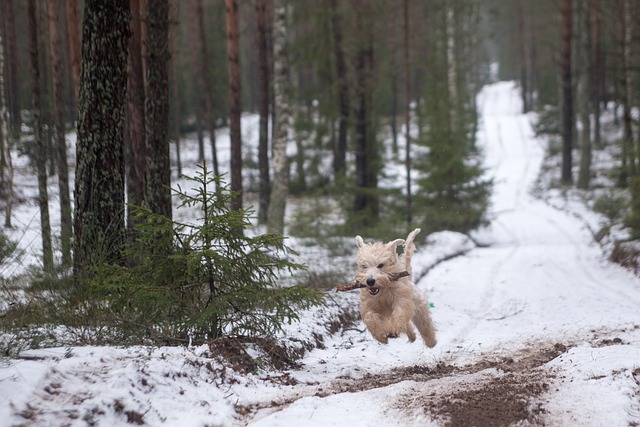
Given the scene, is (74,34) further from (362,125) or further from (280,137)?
(362,125)

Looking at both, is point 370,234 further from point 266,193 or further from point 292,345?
point 266,193

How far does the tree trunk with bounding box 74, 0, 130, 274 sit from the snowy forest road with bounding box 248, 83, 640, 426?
10.6 ft

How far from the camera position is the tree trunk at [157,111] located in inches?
357

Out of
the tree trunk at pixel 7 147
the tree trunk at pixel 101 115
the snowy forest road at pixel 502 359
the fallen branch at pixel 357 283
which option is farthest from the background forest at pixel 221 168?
the snowy forest road at pixel 502 359

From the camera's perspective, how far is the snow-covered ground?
172 inches

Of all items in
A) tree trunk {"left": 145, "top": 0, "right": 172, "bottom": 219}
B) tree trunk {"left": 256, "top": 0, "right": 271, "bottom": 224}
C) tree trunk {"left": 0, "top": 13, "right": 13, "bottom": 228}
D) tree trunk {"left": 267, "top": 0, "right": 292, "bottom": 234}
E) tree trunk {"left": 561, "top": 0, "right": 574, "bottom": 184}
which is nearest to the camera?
tree trunk {"left": 145, "top": 0, "right": 172, "bottom": 219}

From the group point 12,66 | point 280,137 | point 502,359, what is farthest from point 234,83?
point 12,66

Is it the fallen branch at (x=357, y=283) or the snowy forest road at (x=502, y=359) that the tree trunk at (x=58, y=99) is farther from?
the fallen branch at (x=357, y=283)

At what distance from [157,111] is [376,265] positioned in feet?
15.7

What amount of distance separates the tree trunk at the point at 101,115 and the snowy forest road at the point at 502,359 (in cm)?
323

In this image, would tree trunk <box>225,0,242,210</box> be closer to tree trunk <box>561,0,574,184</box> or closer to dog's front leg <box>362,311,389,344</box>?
dog's front leg <box>362,311,389,344</box>

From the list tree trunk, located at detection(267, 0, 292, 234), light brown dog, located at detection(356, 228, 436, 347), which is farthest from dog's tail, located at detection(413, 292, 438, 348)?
tree trunk, located at detection(267, 0, 292, 234)

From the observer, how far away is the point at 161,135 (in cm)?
915

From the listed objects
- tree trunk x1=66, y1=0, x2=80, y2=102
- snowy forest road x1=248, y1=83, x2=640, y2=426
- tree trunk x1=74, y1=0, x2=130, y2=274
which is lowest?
snowy forest road x1=248, y1=83, x2=640, y2=426
